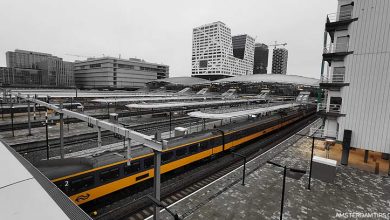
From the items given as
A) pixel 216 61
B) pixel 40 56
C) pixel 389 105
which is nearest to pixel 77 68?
pixel 40 56

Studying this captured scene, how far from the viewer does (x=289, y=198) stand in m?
14.4

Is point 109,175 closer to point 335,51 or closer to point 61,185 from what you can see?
point 61,185

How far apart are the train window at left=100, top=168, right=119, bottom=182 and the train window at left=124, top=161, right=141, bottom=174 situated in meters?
0.68

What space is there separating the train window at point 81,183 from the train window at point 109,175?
59cm

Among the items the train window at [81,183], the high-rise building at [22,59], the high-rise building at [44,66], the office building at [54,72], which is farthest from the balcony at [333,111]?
the high-rise building at [22,59]

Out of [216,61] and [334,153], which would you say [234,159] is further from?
[216,61]

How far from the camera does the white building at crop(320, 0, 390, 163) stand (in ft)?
59.0

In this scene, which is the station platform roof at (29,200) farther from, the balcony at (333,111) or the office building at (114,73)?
the office building at (114,73)

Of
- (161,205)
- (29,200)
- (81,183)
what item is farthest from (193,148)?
(29,200)

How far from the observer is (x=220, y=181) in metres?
16.6

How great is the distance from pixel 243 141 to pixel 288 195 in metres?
11.4

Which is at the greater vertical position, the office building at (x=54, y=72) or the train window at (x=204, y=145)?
the office building at (x=54, y=72)

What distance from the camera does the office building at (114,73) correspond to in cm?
11512

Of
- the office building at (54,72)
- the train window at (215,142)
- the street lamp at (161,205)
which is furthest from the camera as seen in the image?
the office building at (54,72)
